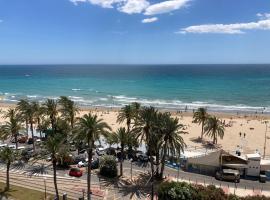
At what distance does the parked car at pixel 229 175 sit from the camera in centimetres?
4294

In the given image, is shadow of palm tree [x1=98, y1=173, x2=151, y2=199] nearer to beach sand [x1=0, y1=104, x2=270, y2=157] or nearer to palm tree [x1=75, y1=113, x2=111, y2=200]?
palm tree [x1=75, y1=113, x2=111, y2=200]

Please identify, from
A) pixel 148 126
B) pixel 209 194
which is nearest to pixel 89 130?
pixel 148 126

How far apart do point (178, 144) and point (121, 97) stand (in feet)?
325

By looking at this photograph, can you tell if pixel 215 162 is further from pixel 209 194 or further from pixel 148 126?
pixel 209 194

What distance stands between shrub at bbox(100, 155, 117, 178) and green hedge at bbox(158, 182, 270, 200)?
413 inches

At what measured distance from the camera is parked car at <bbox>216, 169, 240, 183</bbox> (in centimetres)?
4294

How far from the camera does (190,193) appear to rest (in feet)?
109

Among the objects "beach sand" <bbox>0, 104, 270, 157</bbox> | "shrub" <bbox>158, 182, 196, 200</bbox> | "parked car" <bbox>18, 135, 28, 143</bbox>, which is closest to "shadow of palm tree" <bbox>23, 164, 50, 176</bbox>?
"parked car" <bbox>18, 135, 28, 143</bbox>

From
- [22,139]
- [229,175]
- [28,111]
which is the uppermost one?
[28,111]

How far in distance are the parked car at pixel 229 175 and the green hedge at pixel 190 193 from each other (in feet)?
31.6

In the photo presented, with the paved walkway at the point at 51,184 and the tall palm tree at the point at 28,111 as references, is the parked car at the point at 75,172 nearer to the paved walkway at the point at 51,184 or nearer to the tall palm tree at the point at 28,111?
the paved walkway at the point at 51,184

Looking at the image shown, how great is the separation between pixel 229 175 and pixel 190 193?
12049 millimetres

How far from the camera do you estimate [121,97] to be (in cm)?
13788

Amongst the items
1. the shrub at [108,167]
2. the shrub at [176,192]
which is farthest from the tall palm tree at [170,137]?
the shrub at [108,167]
